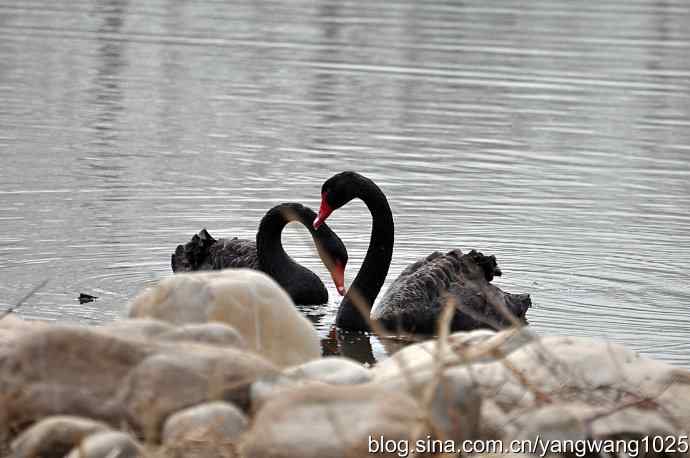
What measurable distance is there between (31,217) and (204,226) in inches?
50.9

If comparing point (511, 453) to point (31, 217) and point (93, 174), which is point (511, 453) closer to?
point (31, 217)

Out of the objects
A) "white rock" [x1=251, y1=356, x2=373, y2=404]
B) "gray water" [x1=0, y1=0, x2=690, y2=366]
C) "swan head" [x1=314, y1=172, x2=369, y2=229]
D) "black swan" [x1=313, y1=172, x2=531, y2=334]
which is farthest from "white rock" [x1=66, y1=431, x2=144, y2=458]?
"swan head" [x1=314, y1=172, x2=369, y2=229]

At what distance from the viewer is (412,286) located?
8.24 m

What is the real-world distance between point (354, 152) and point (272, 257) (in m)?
5.32

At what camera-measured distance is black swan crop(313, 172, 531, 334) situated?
321 inches

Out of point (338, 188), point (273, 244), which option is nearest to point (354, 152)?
point (273, 244)

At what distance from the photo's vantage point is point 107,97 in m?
17.1

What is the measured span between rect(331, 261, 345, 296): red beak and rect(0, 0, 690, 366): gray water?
9.4 inches

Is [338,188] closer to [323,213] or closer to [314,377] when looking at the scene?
[323,213]

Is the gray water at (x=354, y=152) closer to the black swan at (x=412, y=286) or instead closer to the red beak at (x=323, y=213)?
the black swan at (x=412, y=286)

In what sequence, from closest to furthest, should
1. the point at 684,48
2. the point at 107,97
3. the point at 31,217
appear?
1. the point at 31,217
2. the point at 107,97
3. the point at 684,48

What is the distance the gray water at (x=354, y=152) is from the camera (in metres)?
9.38

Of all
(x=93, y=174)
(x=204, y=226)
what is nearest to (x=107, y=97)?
(x=93, y=174)

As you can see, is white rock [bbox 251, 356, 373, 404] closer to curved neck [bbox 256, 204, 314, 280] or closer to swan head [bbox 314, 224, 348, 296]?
swan head [bbox 314, 224, 348, 296]
